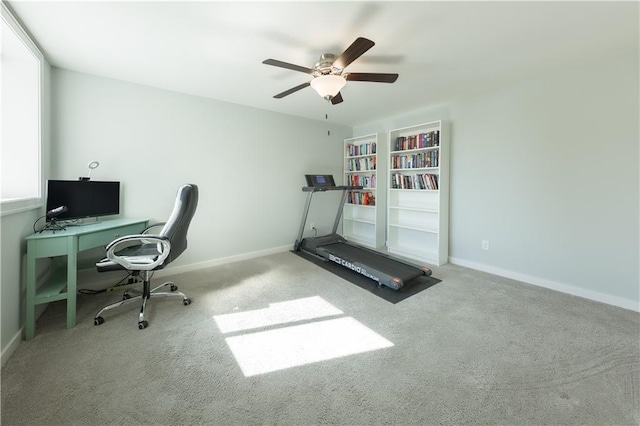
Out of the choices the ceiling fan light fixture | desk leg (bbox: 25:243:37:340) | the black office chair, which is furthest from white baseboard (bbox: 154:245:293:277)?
the ceiling fan light fixture

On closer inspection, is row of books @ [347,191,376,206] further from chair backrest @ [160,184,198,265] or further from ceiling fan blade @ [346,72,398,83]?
chair backrest @ [160,184,198,265]

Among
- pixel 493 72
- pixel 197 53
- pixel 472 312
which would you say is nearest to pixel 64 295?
pixel 197 53

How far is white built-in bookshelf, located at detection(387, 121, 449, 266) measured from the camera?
11.2 ft

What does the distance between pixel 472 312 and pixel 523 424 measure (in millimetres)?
1079

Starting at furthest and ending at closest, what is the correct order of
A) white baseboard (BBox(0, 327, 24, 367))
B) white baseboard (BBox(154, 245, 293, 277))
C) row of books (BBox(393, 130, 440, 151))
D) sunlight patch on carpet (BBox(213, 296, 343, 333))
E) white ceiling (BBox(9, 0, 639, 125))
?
row of books (BBox(393, 130, 440, 151)) < white baseboard (BBox(154, 245, 293, 277)) < sunlight patch on carpet (BBox(213, 296, 343, 333)) < white ceiling (BBox(9, 0, 639, 125)) < white baseboard (BBox(0, 327, 24, 367))

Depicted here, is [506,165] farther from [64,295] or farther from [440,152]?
[64,295]

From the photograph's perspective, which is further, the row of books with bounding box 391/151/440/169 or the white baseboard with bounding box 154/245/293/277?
the row of books with bounding box 391/151/440/169

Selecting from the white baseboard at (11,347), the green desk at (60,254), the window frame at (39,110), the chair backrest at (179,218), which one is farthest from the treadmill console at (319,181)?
the white baseboard at (11,347)

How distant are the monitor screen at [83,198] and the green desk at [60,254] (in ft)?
0.71

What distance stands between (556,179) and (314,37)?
282 centimetres

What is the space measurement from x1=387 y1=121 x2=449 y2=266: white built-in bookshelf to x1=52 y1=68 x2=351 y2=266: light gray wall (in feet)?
4.10

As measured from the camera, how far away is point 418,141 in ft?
11.8

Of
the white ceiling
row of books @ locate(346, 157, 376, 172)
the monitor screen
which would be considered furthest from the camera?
row of books @ locate(346, 157, 376, 172)

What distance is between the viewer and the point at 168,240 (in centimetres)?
202
